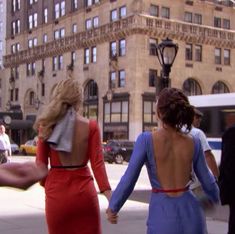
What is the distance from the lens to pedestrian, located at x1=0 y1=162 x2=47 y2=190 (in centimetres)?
176

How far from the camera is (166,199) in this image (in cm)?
409

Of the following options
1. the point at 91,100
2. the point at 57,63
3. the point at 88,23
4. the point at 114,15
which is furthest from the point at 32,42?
the point at 114,15

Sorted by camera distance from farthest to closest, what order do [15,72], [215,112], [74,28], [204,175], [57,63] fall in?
[15,72] → [57,63] → [74,28] → [215,112] → [204,175]

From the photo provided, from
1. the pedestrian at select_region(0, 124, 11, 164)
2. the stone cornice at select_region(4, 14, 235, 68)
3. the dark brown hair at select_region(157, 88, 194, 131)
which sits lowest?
the pedestrian at select_region(0, 124, 11, 164)

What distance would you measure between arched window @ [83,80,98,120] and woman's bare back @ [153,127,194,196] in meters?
50.8

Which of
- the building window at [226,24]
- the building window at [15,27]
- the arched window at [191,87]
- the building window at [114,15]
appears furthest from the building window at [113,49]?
the building window at [15,27]

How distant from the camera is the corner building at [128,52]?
5025 cm

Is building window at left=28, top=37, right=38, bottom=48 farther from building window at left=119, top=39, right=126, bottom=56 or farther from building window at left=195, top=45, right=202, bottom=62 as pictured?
building window at left=195, top=45, right=202, bottom=62

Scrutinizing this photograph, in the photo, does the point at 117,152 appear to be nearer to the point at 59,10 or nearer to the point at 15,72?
the point at 59,10

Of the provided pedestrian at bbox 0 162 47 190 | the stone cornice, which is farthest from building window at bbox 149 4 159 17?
pedestrian at bbox 0 162 47 190

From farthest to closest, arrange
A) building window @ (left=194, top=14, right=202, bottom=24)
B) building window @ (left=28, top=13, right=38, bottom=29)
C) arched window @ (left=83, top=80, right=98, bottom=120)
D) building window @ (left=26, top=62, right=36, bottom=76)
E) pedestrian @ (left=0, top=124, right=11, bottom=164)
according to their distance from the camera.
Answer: building window @ (left=28, top=13, right=38, bottom=29) → building window @ (left=26, top=62, right=36, bottom=76) → arched window @ (left=83, top=80, right=98, bottom=120) → building window @ (left=194, top=14, right=202, bottom=24) → pedestrian @ (left=0, top=124, right=11, bottom=164)

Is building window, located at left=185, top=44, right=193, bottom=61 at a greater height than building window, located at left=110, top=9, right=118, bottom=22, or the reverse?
building window, located at left=110, top=9, right=118, bottom=22

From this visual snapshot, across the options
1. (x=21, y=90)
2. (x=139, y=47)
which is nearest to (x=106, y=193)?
(x=139, y=47)

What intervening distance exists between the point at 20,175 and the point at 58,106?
9.61ft
